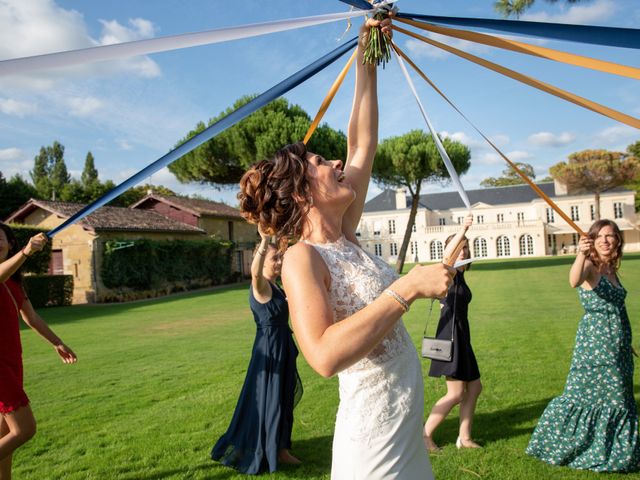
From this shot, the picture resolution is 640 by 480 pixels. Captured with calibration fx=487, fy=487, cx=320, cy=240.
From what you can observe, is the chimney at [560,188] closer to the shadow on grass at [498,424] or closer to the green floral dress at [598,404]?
the shadow on grass at [498,424]

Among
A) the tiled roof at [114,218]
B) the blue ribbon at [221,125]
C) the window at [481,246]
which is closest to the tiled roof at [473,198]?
the window at [481,246]

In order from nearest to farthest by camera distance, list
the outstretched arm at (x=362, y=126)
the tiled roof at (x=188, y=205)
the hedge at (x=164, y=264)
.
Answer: the outstretched arm at (x=362, y=126) < the hedge at (x=164, y=264) < the tiled roof at (x=188, y=205)

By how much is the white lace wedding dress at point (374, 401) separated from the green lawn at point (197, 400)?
103 inches

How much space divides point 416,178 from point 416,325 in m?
25.6

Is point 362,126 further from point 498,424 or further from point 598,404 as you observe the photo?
point 498,424

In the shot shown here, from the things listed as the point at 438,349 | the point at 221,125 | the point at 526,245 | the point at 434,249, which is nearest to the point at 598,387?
the point at 438,349

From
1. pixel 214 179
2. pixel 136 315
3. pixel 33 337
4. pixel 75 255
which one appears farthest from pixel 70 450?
pixel 214 179

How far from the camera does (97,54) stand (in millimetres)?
1907

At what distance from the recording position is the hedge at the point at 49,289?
21.5m

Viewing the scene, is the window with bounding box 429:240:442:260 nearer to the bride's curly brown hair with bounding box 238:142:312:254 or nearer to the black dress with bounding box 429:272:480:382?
the black dress with bounding box 429:272:480:382

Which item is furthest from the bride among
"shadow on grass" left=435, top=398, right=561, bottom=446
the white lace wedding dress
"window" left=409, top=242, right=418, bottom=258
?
"window" left=409, top=242, right=418, bottom=258

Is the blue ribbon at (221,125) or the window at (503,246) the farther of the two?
the window at (503,246)

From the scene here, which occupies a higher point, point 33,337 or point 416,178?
point 416,178

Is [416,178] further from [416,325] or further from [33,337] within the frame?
[33,337]
